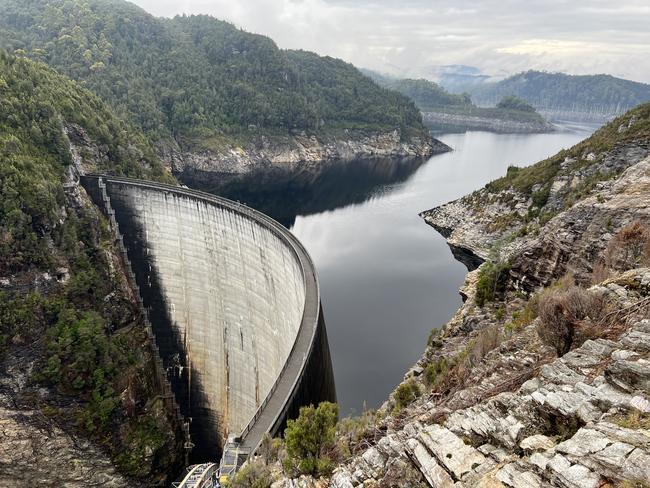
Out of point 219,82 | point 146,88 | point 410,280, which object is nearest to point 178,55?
point 219,82

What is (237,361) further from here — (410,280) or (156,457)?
(410,280)

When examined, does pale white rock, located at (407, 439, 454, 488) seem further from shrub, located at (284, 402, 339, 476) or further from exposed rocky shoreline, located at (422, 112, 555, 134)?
exposed rocky shoreline, located at (422, 112, 555, 134)

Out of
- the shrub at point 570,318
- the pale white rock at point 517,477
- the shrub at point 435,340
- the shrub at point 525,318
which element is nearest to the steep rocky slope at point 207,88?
the shrub at point 435,340

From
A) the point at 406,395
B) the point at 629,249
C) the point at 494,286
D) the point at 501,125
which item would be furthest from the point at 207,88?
the point at 501,125

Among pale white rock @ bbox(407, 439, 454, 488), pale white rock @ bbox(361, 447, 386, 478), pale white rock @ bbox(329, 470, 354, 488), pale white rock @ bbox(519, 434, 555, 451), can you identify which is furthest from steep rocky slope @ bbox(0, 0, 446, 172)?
pale white rock @ bbox(519, 434, 555, 451)

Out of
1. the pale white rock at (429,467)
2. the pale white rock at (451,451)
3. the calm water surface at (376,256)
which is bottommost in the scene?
the calm water surface at (376,256)

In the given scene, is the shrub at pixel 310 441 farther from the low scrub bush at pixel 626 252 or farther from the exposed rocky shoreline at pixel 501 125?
the exposed rocky shoreline at pixel 501 125
